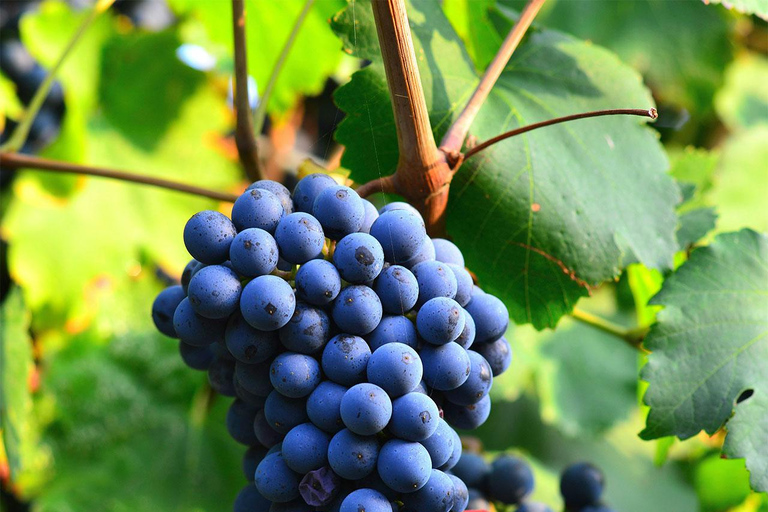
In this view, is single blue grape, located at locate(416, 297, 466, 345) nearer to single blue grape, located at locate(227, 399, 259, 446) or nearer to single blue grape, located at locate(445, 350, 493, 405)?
single blue grape, located at locate(445, 350, 493, 405)

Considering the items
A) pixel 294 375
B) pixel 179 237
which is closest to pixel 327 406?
pixel 294 375

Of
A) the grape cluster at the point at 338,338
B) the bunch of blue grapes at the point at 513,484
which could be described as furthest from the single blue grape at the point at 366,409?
the bunch of blue grapes at the point at 513,484

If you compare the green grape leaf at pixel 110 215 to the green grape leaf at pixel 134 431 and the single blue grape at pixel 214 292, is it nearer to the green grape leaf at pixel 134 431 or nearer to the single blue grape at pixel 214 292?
the green grape leaf at pixel 134 431

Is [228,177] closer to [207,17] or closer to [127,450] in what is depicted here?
[207,17]

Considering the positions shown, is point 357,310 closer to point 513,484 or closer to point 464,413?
point 464,413

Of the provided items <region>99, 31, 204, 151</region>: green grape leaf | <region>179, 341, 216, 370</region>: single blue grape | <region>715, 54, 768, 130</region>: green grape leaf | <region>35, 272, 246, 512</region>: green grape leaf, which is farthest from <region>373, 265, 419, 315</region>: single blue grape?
<region>715, 54, 768, 130</region>: green grape leaf

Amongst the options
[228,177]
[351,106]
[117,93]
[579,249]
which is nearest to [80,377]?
[228,177]
